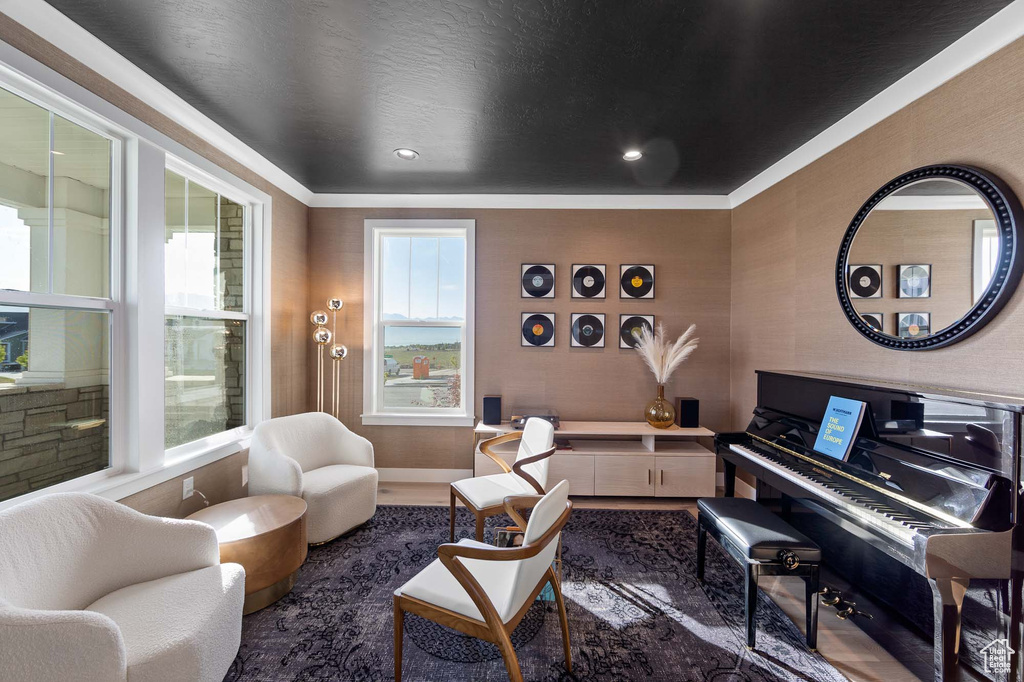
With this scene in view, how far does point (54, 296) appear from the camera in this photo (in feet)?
6.22

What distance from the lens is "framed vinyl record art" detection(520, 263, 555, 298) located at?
13.3 ft

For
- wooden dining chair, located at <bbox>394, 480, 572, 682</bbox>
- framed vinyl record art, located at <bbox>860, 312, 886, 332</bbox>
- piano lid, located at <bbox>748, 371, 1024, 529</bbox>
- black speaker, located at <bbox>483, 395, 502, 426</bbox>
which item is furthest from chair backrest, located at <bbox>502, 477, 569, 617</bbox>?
black speaker, located at <bbox>483, 395, 502, 426</bbox>

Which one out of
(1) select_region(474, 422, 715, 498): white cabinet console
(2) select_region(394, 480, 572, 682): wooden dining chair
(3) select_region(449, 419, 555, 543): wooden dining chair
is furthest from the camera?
(1) select_region(474, 422, 715, 498): white cabinet console

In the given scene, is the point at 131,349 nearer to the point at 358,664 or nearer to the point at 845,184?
the point at 358,664

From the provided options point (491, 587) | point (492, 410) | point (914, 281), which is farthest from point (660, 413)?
point (491, 587)

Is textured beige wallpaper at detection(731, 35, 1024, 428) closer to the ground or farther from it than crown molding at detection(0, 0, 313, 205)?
closer to the ground

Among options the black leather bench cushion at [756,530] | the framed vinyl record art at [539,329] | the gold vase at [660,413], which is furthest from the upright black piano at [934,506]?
the framed vinyl record art at [539,329]

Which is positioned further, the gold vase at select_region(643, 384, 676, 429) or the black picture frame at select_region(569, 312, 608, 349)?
the black picture frame at select_region(569, 312, 608, 349)

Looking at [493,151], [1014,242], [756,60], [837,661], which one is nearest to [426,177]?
[493,151]

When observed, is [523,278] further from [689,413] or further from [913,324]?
[913,324]

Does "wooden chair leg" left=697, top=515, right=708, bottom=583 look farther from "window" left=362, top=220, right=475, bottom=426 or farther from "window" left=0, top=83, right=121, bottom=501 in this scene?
"window" left=0, top=83, right=121, bottom=501

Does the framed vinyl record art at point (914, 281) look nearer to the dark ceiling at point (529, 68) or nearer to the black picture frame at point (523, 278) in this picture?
the dark ceiling at point (529, 68)

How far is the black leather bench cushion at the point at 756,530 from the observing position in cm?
190

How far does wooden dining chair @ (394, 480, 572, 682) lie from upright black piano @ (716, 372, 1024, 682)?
123 cm
